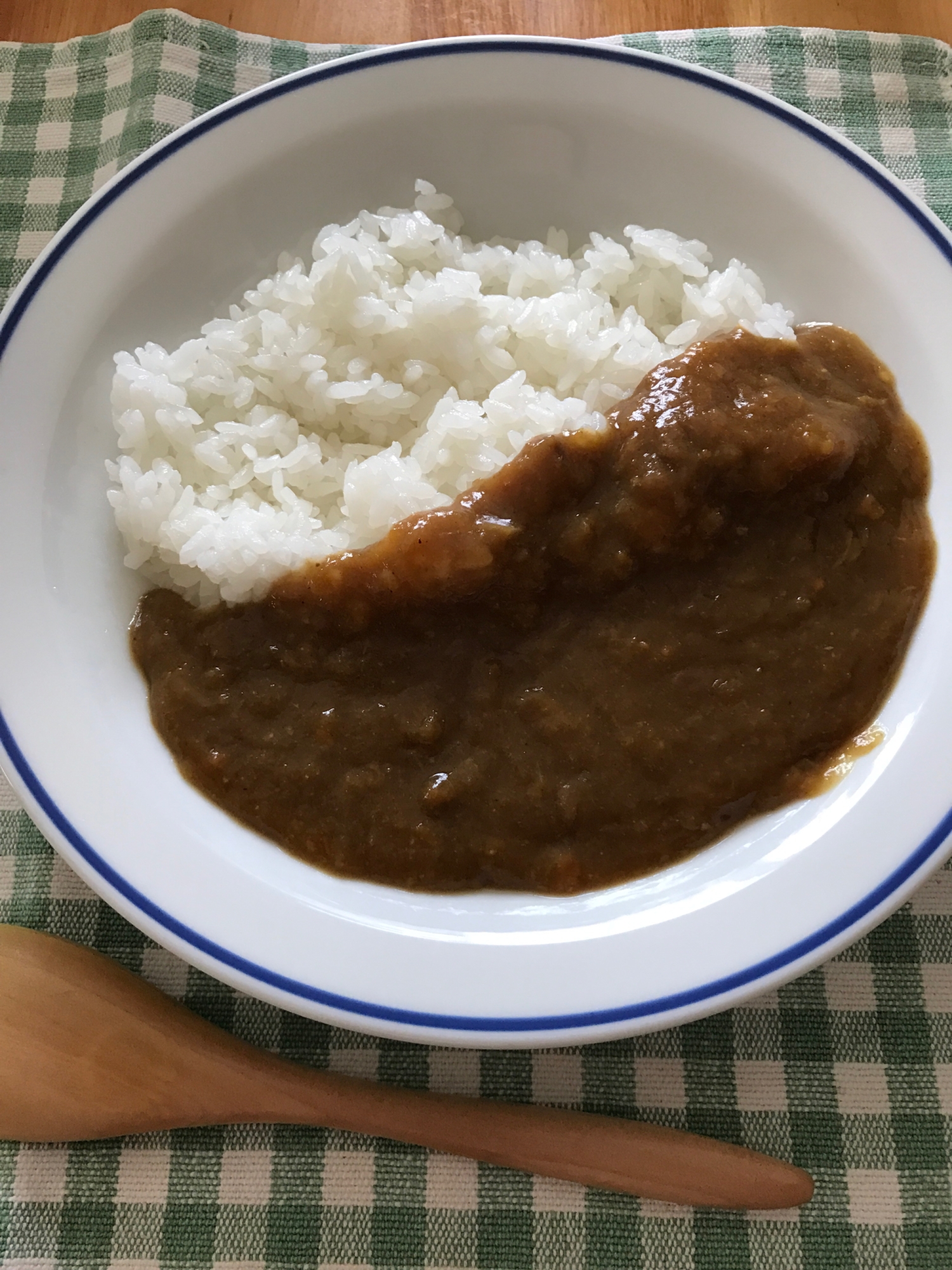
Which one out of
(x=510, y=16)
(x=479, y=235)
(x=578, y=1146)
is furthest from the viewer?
(x=510, y=16)

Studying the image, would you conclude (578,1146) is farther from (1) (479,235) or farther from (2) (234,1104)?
(1) (479,235)

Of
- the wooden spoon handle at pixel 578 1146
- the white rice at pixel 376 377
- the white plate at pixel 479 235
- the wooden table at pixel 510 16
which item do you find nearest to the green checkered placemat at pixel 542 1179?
the wooden spoon handle at pixel 578 1146

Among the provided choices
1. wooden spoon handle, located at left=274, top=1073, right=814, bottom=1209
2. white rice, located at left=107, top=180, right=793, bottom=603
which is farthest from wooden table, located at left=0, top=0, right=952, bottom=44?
wooden spoon handle, located at left=274, top=1073, right=814, bottom=1209

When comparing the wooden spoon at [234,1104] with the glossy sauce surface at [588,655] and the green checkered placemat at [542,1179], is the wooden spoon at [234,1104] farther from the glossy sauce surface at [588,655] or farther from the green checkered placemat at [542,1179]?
the glossy sauce surface at [588,655]

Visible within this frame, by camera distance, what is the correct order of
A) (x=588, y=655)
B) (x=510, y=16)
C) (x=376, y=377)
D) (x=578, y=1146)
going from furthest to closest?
(x=510, y=16)
(x=376, y=377)
(x=588, y=655)
(x=578, y=1146)

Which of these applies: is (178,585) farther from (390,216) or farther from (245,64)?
(245,64)

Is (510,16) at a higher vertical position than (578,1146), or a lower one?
higher

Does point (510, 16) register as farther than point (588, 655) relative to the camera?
Yes

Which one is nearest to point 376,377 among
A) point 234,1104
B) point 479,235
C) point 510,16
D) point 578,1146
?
point 479,235
